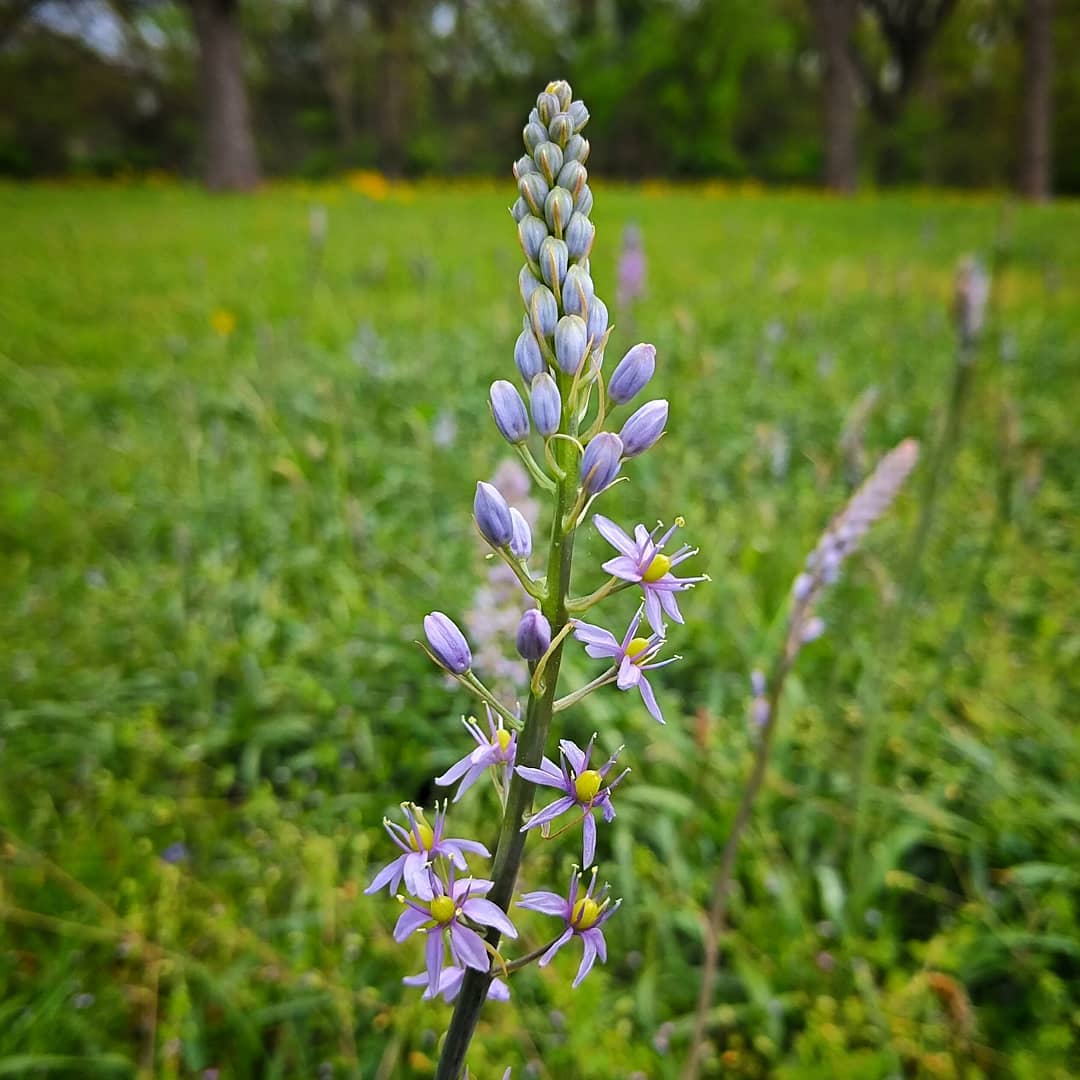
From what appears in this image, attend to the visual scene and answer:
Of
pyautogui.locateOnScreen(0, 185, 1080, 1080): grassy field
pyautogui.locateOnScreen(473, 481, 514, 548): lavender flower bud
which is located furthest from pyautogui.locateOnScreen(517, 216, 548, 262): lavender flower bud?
pyautogui.locateOnScreen(0, 185, 1080, 1080): grassy field

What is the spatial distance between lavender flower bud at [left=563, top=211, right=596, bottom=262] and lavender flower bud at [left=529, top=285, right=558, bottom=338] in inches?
2.0

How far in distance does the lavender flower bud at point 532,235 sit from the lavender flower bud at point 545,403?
133mm

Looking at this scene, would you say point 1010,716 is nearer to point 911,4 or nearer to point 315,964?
point 315,964

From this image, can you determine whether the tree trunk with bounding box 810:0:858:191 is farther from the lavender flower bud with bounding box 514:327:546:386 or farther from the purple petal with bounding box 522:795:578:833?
the purple petal with bounding box 522:795:578:833

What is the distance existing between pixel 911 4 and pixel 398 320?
31558 mm

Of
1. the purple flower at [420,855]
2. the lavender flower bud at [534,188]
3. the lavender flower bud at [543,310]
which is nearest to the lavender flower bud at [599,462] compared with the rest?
the lavender flower bud at [543,310]

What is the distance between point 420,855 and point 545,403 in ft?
1.48

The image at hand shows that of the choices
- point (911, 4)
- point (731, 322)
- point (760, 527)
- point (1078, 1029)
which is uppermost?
point (911, 4)

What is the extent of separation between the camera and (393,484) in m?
4.08

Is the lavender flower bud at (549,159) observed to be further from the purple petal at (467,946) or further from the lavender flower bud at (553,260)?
Answer: the purple petal at (467,946)

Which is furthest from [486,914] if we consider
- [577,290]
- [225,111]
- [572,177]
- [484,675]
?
[225,111]

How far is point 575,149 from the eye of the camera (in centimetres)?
87

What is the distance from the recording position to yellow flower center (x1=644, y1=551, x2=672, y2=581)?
2.93 feet

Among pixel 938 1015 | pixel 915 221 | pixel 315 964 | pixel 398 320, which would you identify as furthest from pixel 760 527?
pixel 915 221
